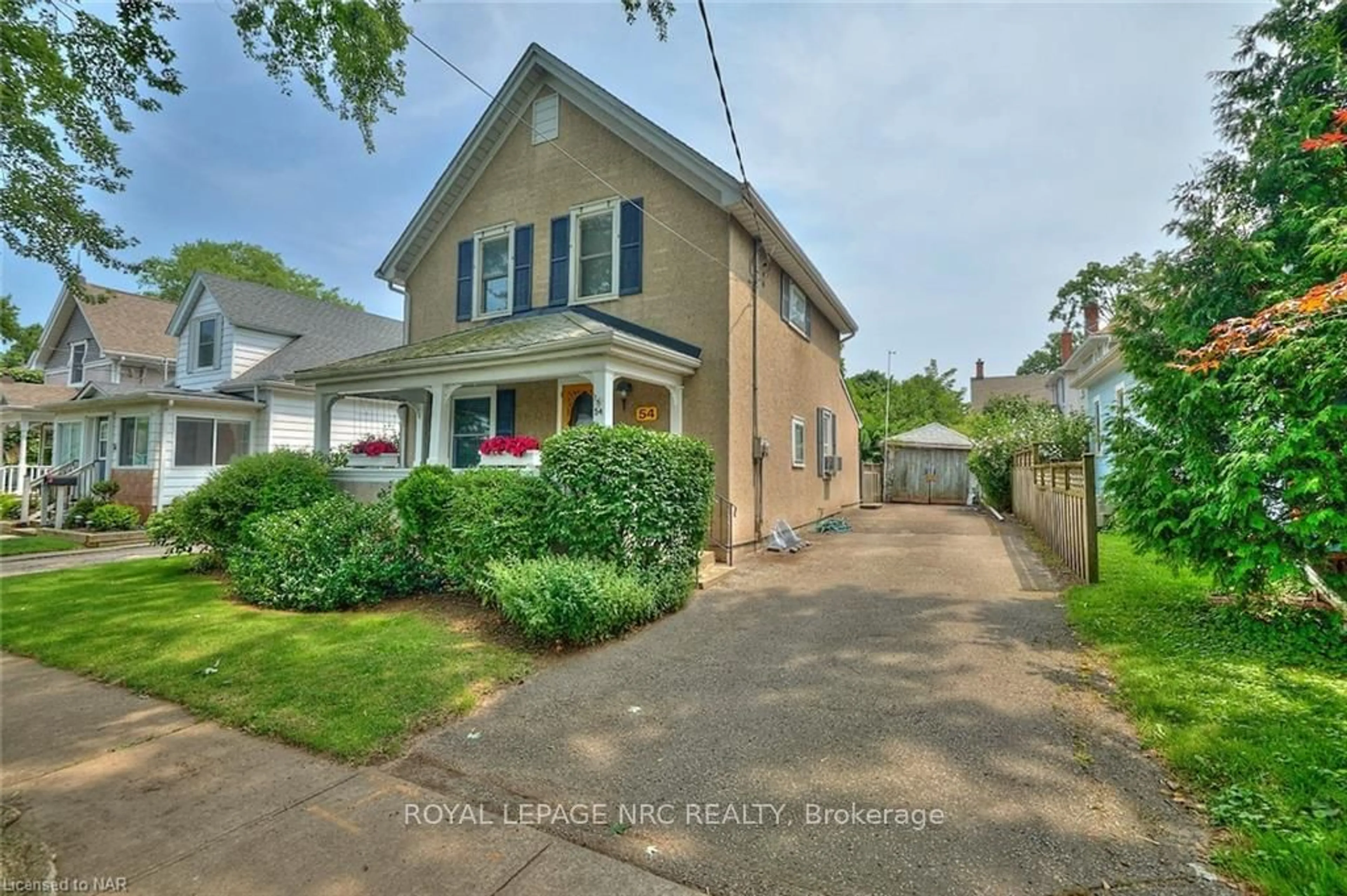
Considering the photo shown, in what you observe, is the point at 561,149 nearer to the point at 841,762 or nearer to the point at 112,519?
the point at 841,762

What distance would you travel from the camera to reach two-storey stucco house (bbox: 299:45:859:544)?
31.3 ft

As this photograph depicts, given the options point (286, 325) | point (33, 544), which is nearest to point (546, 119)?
point (286, 325)

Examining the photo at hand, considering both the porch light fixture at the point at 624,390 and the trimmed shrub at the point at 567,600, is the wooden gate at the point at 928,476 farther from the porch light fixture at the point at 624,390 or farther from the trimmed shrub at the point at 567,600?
the trimmed shrub at the point at 567,600

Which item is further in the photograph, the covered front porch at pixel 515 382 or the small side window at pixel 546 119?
the small side window at pixel 546 119

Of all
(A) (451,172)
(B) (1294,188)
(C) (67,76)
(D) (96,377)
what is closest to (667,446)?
(B) (1294,188)

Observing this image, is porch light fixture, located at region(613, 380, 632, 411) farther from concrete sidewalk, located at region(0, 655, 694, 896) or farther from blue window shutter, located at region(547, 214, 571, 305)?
Result: concrete sidewalk, located at region(0, 655, 694, 896)

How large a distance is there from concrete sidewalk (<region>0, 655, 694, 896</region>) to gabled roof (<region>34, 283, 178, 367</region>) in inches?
882

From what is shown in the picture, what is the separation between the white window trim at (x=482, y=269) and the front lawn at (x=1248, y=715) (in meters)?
10.5

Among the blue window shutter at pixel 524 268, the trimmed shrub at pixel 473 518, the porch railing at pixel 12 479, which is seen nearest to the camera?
the trimmed shrub at pixel 473 518

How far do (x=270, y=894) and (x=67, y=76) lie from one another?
25.1 feet

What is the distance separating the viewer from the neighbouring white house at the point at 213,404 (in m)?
15.5

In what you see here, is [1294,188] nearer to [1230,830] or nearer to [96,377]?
[1230,830]

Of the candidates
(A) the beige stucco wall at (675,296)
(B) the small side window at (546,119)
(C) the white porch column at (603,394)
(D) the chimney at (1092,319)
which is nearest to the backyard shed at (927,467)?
(D) the chimney at (1092,319)

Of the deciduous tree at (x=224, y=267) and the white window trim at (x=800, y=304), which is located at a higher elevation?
the deciduous tree at (x=224, y=267)
